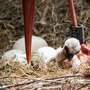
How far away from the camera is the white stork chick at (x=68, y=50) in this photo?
302 centimetres

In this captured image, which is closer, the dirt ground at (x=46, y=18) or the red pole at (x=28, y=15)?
the red pole at (x=28, y=15)

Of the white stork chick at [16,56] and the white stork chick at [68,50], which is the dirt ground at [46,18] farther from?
the white stork chick at [68,50]

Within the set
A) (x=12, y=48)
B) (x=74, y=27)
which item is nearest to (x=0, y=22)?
(x=12, y=48)

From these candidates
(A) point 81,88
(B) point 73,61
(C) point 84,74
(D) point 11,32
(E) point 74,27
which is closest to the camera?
(A) point 81,88

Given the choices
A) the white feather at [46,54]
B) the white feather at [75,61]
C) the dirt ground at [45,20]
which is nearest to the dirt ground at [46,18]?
the dirt ground at [45,20]

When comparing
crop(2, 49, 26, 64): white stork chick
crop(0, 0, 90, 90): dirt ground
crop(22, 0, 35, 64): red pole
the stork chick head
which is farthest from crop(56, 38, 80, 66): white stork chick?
crop(0, 0, 90, 90): dirt ground

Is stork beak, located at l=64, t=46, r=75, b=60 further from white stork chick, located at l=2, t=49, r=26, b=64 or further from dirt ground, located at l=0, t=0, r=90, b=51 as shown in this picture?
dirt ground, located at l=0, t=0, r=90, b=51

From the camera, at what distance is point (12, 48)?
3.74 m

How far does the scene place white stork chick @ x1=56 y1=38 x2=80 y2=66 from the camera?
302cm

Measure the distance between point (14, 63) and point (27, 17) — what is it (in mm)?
416

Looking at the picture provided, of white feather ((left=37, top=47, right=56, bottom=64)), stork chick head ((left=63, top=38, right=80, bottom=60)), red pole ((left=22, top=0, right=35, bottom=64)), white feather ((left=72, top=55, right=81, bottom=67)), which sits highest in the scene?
red pole ((left=22, top=0, right=35, bottom=64))

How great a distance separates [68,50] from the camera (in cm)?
305

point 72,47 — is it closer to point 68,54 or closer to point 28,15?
point 68,54

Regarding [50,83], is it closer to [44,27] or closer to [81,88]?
[81,88]
